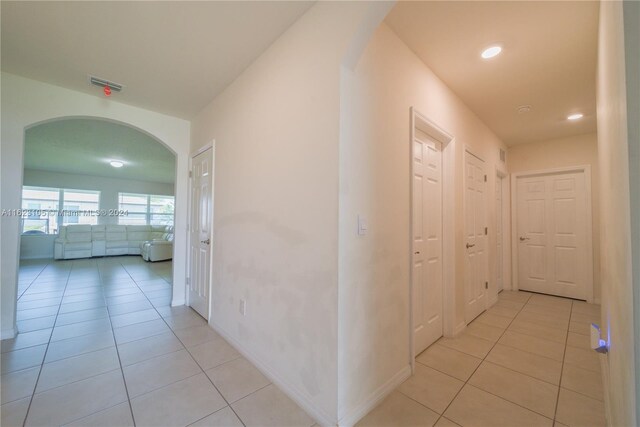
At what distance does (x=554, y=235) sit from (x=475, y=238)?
2.20 meters

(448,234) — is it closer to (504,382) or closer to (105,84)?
(504,382)

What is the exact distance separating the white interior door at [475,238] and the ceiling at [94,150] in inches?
180

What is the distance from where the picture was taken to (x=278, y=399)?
1.68 m

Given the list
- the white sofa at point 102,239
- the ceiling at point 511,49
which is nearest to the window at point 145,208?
the white sofa at point 102,239

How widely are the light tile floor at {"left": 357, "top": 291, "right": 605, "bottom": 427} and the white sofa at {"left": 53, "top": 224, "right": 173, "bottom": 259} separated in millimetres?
7097

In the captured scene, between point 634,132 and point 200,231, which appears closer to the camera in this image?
point 634,132

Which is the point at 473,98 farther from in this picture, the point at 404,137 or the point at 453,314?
the point at 453,314

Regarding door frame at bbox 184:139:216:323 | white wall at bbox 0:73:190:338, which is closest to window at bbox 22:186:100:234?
white wall at bbox 0:73:190:338

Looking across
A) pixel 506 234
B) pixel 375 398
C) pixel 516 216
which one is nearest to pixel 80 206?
pixel 375 398

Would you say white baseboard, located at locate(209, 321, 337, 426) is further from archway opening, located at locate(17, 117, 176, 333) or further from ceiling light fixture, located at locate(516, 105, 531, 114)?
ceiling light fixture, located at locate(516, 105, 531, 114)

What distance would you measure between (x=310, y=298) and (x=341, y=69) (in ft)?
4.57

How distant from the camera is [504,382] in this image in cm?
186

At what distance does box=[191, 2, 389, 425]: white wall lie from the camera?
57.6 inches

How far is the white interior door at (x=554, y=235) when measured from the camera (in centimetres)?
393
